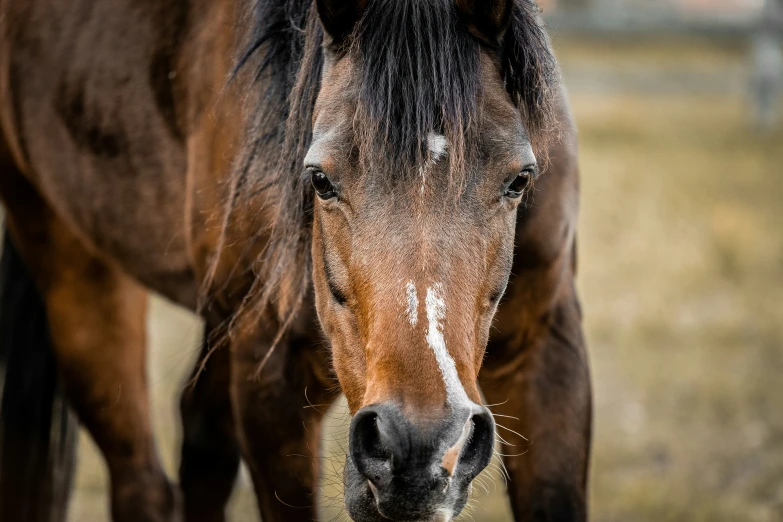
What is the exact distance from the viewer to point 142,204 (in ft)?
11.0

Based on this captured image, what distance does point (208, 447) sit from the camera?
391 cm

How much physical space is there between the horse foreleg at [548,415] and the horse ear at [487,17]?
88 centimetres

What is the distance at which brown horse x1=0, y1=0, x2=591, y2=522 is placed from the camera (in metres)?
1.99

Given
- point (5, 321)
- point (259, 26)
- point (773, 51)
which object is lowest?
point (773, 51)

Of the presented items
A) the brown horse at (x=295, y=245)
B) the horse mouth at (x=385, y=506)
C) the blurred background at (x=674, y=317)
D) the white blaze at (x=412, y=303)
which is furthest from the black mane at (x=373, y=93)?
the horse mouth at (x=385, y=506)

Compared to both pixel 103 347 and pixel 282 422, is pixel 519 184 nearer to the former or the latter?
pixel 282 422

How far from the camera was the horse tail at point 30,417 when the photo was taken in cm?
401

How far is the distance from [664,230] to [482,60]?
21.9ft

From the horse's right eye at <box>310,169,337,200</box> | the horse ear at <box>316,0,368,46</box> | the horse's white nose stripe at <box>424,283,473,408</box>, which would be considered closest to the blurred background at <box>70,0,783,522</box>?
the horse's white nose stripe at <box>424,283,473,408</box>

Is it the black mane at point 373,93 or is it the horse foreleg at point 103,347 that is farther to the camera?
the horse foreleg at point 103,347

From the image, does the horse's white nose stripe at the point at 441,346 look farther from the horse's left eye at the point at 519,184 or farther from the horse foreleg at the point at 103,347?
the horse foreleg at the point at 103,347

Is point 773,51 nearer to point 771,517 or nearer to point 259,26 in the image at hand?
point 771,517

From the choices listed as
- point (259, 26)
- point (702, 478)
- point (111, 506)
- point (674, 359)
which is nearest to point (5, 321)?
point (111, 506)

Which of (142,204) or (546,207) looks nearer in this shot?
(546,207)
